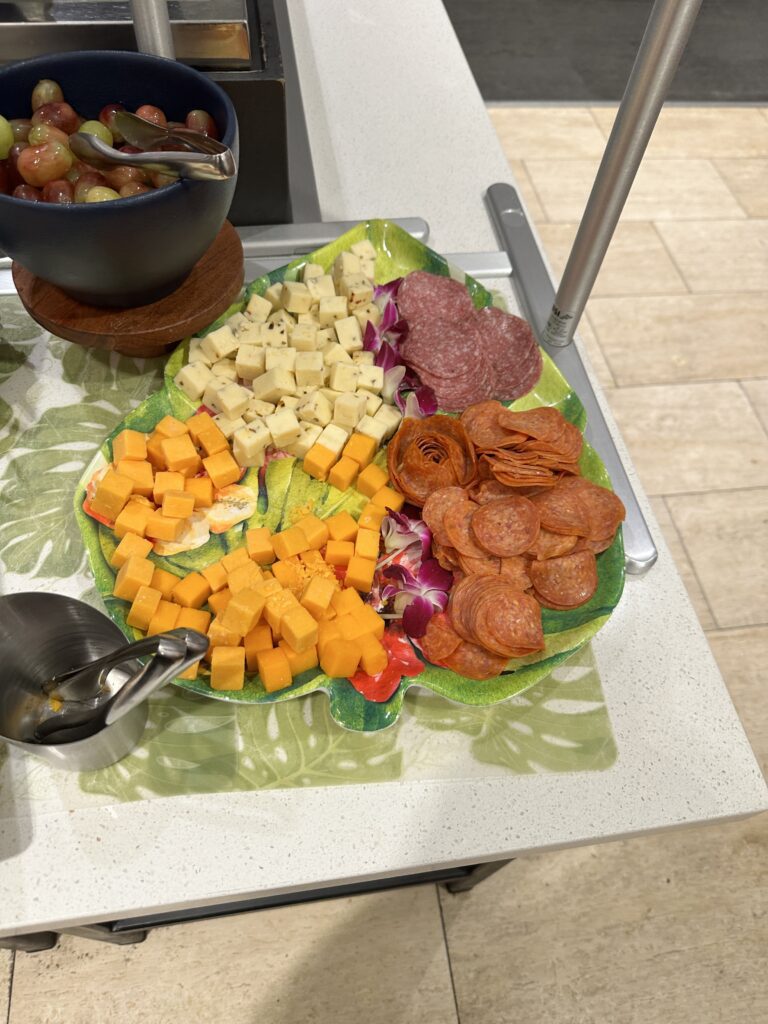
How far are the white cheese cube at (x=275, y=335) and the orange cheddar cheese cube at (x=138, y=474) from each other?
0.61 feet

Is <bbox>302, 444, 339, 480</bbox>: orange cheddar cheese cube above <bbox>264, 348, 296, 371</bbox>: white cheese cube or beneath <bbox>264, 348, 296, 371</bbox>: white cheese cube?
beneath

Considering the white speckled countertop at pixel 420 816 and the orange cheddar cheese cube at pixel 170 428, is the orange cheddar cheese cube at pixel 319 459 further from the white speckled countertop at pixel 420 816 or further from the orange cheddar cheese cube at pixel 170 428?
the white speckled countertop at pixel 420 816

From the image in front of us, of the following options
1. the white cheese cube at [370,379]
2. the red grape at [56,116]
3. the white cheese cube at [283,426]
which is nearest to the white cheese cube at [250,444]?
the white cheese cube at [283,426]

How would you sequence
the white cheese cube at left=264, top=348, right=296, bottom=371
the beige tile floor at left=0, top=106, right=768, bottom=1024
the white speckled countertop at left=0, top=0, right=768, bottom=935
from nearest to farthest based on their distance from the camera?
the white speckled countertop at left=0, top=0, right=768, bottom=935
the white cheese cube at left=264, top=348, right=296, bottom=371
the beige tile floor at left=0, top=106, right=768, bottom=1024

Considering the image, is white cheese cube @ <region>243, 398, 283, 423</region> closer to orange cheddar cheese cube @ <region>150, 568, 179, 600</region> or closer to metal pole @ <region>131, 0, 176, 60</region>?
orange cheddar cheese cube @ <region>150, 568, 179, 600</region>

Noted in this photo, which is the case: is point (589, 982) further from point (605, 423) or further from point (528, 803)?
point (605, 423)

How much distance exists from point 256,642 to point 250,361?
298 mm

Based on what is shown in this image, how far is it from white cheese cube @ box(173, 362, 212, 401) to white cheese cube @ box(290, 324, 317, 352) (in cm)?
9

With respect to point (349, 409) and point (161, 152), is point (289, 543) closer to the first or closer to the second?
point (349, 409)

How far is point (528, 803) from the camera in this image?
594mm

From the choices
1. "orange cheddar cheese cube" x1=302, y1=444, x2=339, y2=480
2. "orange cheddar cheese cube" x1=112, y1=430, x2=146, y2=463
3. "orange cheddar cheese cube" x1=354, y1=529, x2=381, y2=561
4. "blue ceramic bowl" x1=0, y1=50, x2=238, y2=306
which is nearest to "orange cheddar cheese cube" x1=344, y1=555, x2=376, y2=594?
"orange cheddar cheese cube" x1=354, y1=529, x2=381, y2=561

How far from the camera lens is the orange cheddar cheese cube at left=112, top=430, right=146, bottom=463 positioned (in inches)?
26.8

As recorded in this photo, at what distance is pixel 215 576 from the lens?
629 millimetres

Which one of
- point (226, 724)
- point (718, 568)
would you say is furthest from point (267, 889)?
point (718, 568)
